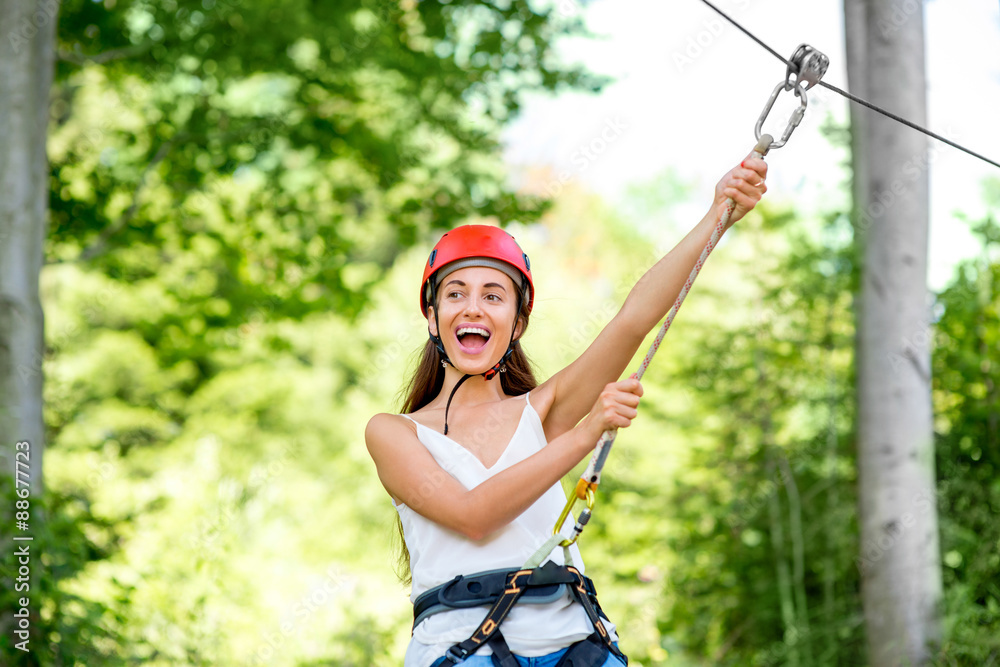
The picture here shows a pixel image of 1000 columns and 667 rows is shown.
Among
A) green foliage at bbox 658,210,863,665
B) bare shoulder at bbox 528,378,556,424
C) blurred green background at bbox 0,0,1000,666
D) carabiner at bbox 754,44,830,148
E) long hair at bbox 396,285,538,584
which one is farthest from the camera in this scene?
green foliage at bbox 658,210,863,665

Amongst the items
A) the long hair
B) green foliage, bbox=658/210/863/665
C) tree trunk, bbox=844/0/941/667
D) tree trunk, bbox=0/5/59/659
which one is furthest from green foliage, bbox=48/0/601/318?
the long hair

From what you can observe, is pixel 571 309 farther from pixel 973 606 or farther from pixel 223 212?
pixel 973 606

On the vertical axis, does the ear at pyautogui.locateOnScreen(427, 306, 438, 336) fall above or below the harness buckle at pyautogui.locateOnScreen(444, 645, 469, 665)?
above

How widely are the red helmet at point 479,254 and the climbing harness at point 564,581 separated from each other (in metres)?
0.51

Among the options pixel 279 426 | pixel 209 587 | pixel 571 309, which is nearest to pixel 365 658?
pixel 209 587

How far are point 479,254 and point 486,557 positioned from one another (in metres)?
0.81

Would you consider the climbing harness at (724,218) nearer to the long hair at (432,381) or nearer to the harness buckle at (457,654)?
the harness buckle at (457,654)

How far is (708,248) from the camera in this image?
2162mm

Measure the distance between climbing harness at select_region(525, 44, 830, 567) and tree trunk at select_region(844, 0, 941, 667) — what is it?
3154 millimetres

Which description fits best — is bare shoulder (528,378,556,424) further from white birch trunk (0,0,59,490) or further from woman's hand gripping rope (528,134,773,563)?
white birch trunk (0,0,59,490)

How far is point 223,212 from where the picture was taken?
7.32m

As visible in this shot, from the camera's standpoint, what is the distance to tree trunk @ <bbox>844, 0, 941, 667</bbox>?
188 inches

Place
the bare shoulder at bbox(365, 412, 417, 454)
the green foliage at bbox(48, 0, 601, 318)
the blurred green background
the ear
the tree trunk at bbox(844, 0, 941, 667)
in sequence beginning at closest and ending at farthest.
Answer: the bare shoulder at bbox(365, 412, 417, 454), the ear, the tree trunk at bbox(844, 0, 941, 667), the blurred green background, the green foliage at bbox(48, 0, 601, 318)

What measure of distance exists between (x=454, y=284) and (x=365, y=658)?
17.5 feet
